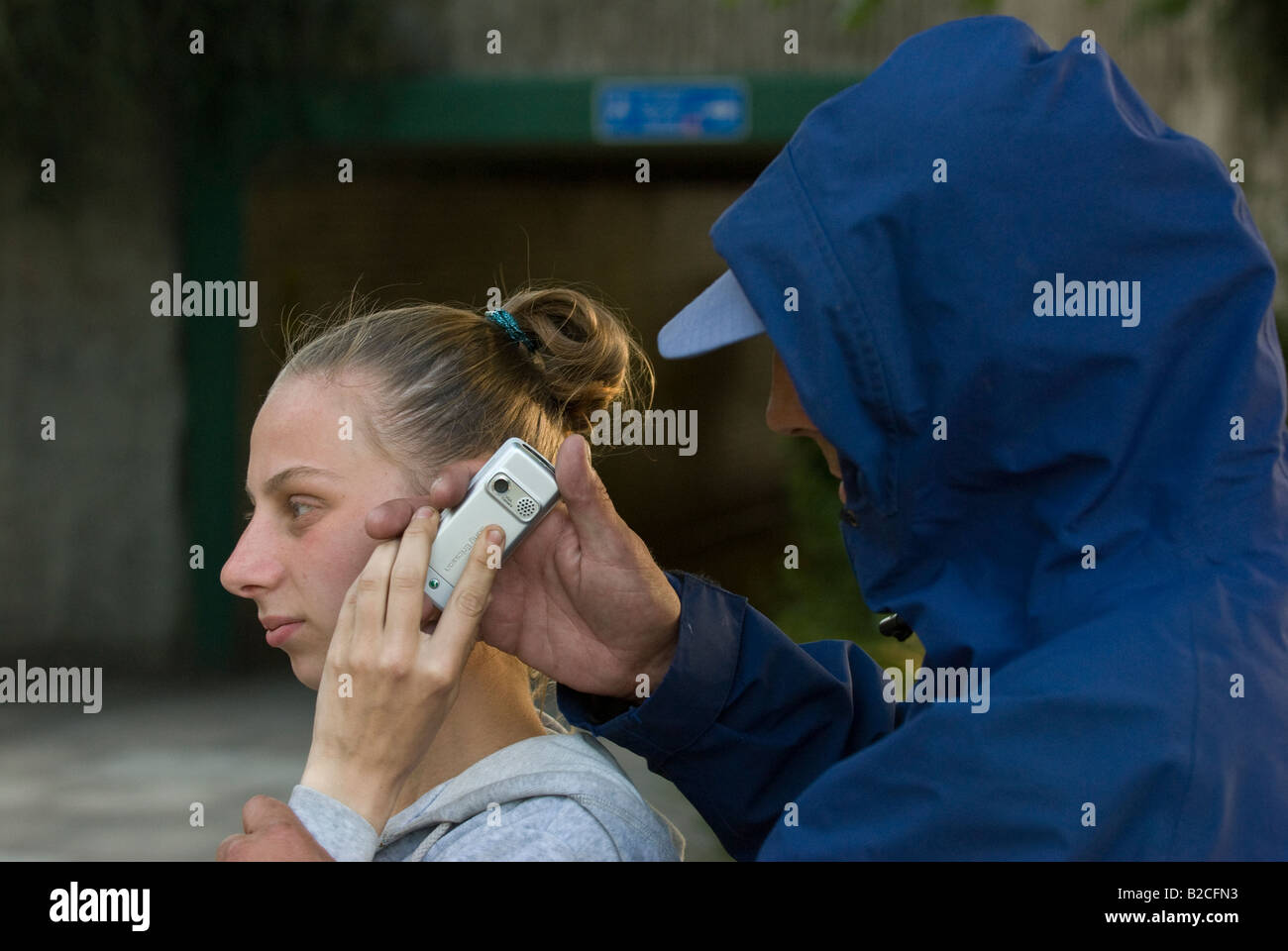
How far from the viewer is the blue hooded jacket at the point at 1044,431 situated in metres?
1.17

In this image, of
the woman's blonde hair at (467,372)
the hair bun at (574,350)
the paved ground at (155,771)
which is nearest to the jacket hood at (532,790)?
the woman's blonde hair at (467,372)

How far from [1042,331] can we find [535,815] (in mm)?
857


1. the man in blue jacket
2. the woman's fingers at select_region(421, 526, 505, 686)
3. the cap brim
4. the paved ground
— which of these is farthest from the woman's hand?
the paved ground

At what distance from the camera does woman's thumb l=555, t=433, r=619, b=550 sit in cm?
166

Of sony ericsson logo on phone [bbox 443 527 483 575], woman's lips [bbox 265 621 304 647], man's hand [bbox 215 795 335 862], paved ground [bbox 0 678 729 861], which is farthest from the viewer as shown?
paved ground [bbox 0 678 729 861]

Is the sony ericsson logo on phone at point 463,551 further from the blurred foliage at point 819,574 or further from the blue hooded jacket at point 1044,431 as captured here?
the blurred foliage at point 819,574

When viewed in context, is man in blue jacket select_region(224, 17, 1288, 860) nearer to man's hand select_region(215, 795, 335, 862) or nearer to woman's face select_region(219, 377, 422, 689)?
man's hand select_region(215, 795, 335, 862)

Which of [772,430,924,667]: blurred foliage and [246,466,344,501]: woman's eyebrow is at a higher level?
[246,466,344,501]: woman's eyebrow

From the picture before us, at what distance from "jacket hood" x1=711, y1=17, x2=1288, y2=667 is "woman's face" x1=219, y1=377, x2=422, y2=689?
0.74 m

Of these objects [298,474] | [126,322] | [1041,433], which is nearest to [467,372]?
[298,474]

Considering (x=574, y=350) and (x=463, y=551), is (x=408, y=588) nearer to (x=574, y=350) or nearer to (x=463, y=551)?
(x=463, y=551)

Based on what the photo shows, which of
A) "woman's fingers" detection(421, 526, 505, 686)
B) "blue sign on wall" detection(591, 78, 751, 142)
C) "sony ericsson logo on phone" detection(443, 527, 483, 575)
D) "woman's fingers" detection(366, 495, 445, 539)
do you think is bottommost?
"woman's fingers" detection(421, 526, 505, 686)

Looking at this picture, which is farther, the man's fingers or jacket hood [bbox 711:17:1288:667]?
the man's fingers

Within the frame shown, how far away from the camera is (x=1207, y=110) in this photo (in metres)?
6.10
